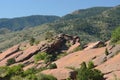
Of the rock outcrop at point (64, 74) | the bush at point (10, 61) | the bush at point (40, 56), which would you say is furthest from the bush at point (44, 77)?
the bush at point (10, 61)

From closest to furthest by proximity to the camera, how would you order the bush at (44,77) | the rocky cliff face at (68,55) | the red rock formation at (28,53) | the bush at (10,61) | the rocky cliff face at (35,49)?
the bush at (44,77) → the rocky cliff face at (68,55) → the bush at (10,61) → the red rock formation at (28,53) → the rocky cliff face at (35,49)

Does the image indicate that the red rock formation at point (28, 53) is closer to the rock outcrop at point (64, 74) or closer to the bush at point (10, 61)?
the bush at point (10, 61)

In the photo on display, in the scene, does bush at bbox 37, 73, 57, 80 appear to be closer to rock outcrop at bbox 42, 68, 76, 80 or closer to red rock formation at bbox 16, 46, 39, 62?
rock outcrop at bbox 42, 68, 76, 80

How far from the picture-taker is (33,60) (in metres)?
118

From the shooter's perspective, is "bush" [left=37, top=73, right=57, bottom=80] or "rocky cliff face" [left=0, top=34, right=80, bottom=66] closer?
"bush" [left=37, top=73, right=57, bottom=80]

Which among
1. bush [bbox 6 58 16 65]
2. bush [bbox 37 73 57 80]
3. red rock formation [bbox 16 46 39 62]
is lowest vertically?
bush [bbox 6 58 16 65]

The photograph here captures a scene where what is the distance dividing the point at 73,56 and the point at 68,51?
20.5 metres

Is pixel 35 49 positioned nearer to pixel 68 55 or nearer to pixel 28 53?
pixel 28 53

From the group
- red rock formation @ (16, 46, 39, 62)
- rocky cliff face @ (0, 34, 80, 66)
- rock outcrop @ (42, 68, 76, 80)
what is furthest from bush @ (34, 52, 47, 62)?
rock outcrop @ (42, 68, 76, 80)

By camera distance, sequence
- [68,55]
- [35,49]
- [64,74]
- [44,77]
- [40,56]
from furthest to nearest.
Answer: [35,49] → [40,56] → [68,55] → [44,77] → [64,74]

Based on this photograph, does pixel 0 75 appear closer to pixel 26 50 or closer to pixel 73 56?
pixel 73 56

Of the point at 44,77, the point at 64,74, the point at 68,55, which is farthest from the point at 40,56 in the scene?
the point at 64,74

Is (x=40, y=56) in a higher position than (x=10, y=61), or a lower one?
higher

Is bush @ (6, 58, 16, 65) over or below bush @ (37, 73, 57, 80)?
below
